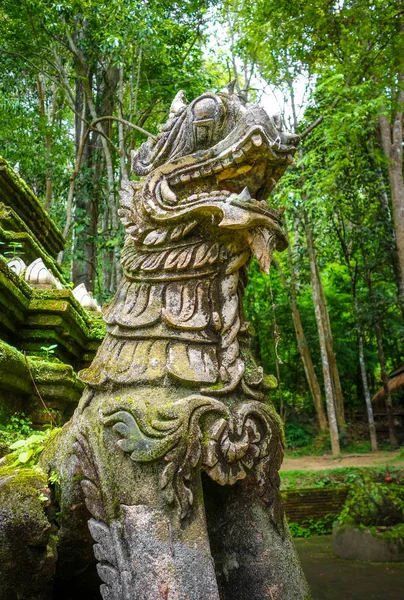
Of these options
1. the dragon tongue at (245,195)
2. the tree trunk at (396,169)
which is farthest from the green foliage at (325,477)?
the dragon tongue at (245,195)

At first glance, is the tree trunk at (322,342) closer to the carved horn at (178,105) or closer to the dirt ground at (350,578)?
the dirt ground at (350,578)

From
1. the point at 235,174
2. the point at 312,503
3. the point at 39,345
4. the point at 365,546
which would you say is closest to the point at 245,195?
the point at 235,174

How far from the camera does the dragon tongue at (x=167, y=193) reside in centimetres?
185

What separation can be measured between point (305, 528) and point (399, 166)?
6.81 metres

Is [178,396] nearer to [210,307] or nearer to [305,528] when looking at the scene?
[210,307]

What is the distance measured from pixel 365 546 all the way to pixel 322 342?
22.3ft

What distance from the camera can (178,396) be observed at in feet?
5.35

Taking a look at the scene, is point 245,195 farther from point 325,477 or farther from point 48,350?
point 325,477

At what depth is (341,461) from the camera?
10.7 meters

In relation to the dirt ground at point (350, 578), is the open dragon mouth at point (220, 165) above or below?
above

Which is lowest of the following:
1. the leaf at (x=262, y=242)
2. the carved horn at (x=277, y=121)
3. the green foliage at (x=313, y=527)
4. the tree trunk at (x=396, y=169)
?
the green foliage at (x=313, y=527)

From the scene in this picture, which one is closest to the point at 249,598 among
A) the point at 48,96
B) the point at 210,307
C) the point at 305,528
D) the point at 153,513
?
the point at 153,513

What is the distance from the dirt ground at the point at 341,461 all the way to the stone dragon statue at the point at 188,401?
8.67 meters

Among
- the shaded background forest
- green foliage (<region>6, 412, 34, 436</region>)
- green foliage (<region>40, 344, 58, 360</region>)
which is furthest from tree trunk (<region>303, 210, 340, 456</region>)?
green foliage (<region>6, 412, 34, 436</region>)
